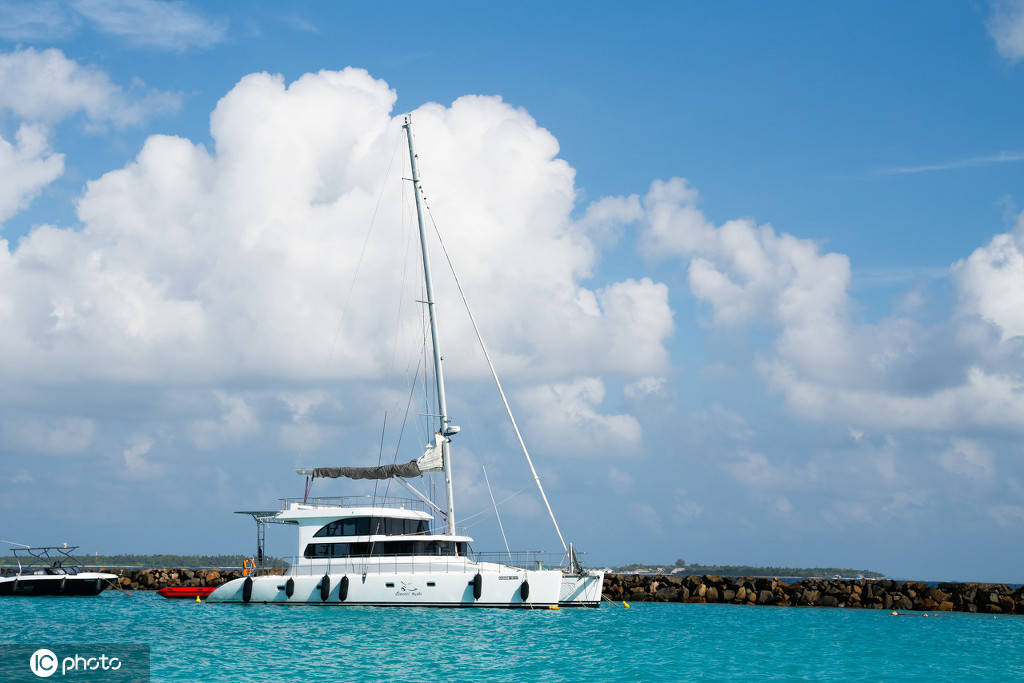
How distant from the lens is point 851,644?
29.2 meters

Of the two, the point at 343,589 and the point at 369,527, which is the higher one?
the point at 369,527

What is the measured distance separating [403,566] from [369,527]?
1876 mm

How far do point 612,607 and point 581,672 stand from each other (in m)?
20.2

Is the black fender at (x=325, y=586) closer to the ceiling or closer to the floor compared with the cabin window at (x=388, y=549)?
closer to the floor

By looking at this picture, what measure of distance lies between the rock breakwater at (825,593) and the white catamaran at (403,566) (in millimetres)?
14009

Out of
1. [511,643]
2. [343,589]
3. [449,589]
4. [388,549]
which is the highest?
[388,549]

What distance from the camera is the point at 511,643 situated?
2497 cm

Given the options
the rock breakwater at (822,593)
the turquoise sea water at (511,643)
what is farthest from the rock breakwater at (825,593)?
the turquoise sea water at (511,643)

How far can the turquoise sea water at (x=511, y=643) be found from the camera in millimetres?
21500

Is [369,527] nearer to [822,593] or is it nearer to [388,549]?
[388,549]

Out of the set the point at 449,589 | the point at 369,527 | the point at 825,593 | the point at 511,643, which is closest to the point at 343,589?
the point at 369,527

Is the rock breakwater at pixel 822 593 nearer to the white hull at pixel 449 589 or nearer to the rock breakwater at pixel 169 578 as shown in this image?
the rock breakwater at pixel 169 578

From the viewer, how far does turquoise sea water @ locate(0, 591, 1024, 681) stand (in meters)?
21.5

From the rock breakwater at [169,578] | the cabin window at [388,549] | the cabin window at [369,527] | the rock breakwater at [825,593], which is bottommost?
the rock breakwater at [169,578]
